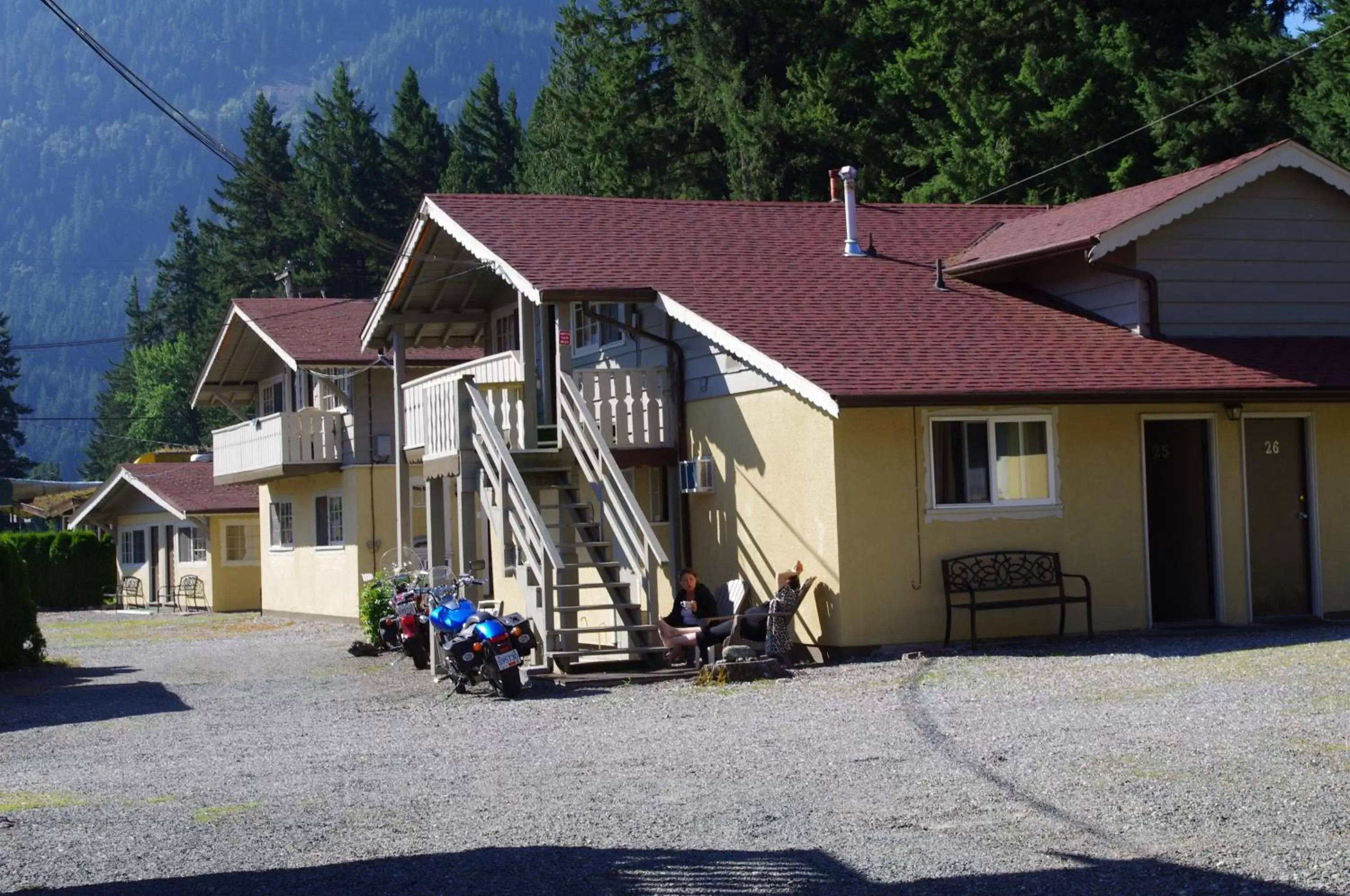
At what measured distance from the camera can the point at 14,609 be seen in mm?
20375

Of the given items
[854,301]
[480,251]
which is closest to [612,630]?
[854,301]

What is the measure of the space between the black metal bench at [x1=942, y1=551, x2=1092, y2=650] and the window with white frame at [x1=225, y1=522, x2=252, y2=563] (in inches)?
1092

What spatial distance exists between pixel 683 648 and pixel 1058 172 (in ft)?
70.9

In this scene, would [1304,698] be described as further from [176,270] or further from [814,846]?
[176,270]

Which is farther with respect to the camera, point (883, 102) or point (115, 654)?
point (883, 102)

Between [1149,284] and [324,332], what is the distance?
18555mm

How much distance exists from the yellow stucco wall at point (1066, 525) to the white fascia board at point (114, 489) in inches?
1044

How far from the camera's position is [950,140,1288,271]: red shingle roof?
18.7 m

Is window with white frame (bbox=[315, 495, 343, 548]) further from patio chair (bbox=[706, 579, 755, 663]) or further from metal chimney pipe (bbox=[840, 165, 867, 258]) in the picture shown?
patio chair (bbox=[706, 579, 755, 663])

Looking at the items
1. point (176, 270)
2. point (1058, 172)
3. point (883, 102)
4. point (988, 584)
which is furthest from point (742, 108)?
point (176, 270)

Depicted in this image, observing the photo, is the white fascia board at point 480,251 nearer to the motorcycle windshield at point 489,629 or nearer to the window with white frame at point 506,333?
the window with white frame at point 506,333

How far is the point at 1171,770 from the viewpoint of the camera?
363 inches

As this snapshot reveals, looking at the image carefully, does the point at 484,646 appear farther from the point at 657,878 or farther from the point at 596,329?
the point at 596,329

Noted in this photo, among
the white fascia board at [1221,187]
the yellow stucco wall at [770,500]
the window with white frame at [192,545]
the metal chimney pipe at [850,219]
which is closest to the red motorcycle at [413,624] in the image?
the yellow stucco wall at [770,500]
